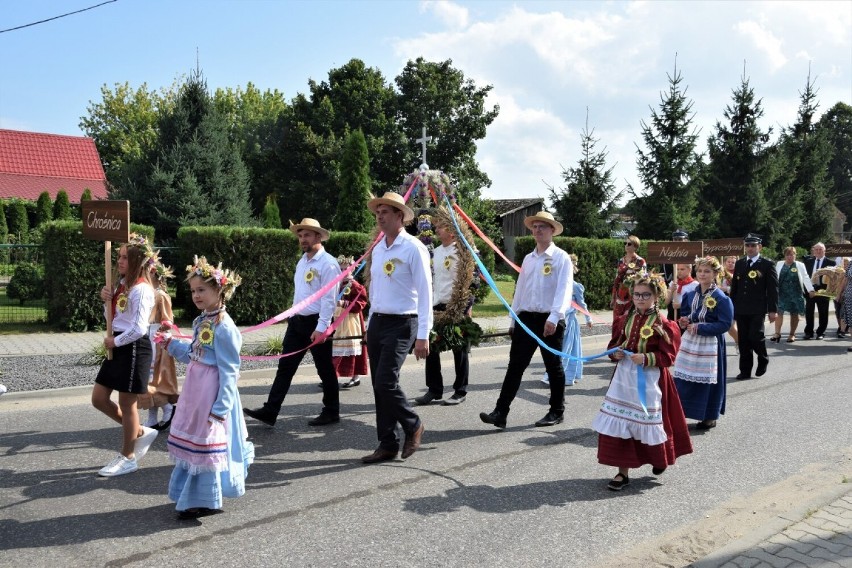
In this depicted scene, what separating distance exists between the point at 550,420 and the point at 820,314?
11719mm

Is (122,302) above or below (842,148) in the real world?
below

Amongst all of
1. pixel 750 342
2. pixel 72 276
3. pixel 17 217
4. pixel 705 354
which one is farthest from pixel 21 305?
pixel 17 217

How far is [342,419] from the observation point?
7316 millimetres

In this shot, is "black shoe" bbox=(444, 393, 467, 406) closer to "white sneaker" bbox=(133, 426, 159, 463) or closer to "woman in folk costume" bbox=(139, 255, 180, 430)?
"woman in folk costume" bbox=(139, 255, 180, 430)

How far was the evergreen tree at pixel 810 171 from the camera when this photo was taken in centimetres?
4056

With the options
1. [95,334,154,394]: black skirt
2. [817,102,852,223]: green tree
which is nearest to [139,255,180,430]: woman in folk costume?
[95,334,154,394]: black skirt

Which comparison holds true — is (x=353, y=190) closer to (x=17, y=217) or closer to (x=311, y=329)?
(x=17, y=217)

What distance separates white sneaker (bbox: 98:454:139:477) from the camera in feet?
17.2

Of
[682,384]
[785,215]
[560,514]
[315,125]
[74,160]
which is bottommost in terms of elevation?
[560,514]

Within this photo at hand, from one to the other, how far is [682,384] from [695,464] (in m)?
1.51

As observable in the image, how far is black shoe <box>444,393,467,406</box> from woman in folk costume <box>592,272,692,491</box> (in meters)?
2.89

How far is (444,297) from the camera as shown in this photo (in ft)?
25.9

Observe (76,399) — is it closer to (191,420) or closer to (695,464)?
(191,420)

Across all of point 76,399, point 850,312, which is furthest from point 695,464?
point 850,312
